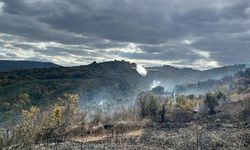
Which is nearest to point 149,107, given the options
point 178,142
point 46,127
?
point 46,127

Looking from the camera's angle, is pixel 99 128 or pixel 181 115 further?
pixel 181 115

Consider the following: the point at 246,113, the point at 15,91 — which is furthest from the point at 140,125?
the point at 15,91

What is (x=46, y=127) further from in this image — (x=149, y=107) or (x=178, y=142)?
(x=149, y=107)

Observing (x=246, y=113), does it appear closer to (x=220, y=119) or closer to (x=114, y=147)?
(x=220, y=119)

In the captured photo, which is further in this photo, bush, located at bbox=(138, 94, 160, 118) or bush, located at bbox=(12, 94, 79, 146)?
bush, located at bbox=(138, 94, 160, 118)

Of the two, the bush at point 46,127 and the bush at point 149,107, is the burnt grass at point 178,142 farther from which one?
the bush at point 149,107

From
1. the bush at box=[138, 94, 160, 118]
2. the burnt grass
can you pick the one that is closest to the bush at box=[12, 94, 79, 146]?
the burnt grass

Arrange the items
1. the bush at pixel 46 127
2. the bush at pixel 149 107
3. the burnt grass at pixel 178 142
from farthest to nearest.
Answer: the bush at pixel 149 107, the bush at pixel 46 127, the burnt grass at pixel 178 142

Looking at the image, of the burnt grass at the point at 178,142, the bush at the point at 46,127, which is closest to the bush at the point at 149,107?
the bush at the point at 46,127

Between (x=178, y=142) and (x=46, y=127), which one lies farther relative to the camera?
(x=46, y=127)

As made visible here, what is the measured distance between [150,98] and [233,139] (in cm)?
5522

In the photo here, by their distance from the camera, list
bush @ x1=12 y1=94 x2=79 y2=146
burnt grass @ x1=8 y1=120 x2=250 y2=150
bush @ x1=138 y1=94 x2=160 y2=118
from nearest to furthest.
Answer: burnt grass @ x1=8 y1=120 x2=250 y2=150, bush @ x1=12 y1=94 x2=79 y2=146, bush @ x1=138 y1=94 x2=160 y2=118

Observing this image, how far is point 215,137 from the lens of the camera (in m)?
60.3

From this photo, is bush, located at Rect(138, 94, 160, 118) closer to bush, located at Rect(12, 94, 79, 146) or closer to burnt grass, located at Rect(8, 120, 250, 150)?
bush, located at Rect(12, 94, 79, 146)
